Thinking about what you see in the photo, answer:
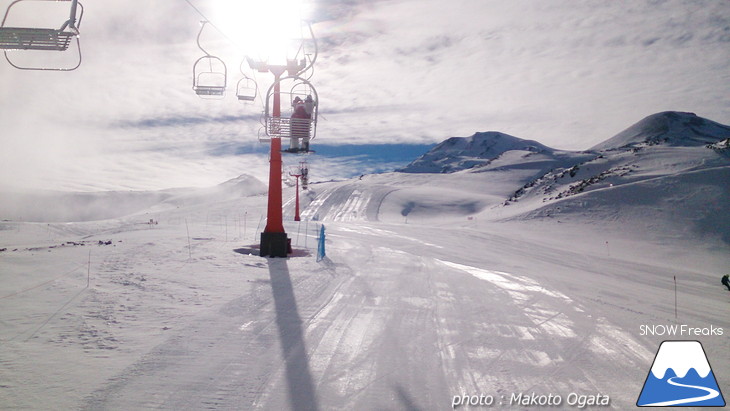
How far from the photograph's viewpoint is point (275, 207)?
17703 mm

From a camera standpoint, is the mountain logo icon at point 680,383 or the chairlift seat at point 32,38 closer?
the mountain logo icon at point 680,383

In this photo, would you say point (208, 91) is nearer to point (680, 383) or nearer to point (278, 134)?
point (278, 134)

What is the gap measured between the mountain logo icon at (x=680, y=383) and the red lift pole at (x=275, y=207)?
41.2ft

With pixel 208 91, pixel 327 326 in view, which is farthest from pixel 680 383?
pixel 208 91

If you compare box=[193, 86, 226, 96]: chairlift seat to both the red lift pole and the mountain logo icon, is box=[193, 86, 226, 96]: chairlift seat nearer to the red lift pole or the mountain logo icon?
the red lift pole

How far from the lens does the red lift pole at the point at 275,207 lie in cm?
1647

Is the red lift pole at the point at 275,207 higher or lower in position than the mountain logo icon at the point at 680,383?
higher

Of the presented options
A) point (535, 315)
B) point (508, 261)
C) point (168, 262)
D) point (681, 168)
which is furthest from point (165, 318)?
point (681, 168)

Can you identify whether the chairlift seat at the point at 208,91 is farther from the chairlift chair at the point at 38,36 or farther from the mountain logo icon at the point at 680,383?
the mountain logo icon at the point at 680,383

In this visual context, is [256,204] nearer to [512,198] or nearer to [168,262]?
[512,198]

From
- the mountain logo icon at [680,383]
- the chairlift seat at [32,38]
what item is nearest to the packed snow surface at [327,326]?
the mountain logo icon at [680,383]

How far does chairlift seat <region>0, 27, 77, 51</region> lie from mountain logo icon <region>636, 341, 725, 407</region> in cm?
842

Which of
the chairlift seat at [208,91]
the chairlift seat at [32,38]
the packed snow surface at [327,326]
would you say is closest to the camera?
the packed snow surface at [327,326]

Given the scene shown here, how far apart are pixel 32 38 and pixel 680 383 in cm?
924
